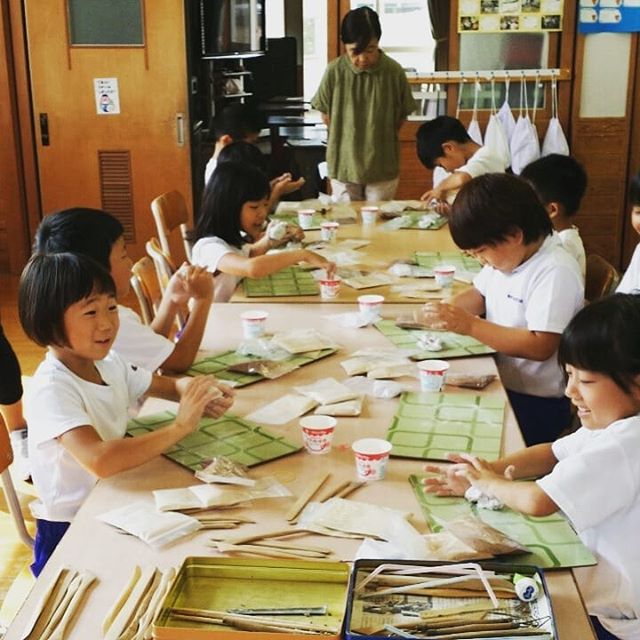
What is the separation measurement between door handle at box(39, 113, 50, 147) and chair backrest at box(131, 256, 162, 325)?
2787 mm

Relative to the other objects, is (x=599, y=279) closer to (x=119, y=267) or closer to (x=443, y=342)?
(x=443, y=342)

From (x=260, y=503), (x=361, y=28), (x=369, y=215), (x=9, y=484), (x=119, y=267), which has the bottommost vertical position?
(x=9, y=484)

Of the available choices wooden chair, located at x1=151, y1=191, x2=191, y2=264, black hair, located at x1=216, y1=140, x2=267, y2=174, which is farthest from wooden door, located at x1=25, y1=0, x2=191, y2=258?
black hair, located at x1=216, y1=140, x2=267, y2=174

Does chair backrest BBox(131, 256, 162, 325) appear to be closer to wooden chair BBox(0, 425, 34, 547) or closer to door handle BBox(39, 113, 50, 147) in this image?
wooden chair BBox(0, 425, 34, 547)

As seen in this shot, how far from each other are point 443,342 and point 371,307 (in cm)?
27

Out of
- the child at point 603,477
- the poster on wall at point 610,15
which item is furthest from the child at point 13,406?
the poster on wall at point 610,15

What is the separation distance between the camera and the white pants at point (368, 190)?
496 cm

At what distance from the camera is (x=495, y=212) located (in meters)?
2.22

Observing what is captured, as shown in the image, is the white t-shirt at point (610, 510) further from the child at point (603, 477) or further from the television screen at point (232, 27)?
the television screen at point (232, 27)

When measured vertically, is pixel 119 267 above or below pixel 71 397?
above

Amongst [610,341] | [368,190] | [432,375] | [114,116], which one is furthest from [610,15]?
[610,341]

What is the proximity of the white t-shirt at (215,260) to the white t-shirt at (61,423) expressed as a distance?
45.6 inches

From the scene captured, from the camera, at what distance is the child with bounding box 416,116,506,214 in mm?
3988

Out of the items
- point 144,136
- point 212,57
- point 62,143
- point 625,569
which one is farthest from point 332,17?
point 625,569
